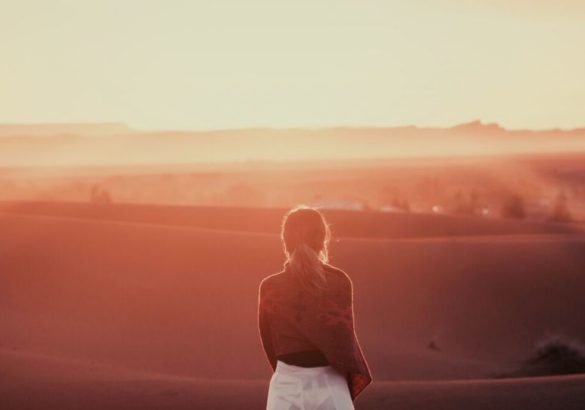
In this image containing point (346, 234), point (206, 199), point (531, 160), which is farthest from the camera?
point (531, 160)

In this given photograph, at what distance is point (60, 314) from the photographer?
2569cm

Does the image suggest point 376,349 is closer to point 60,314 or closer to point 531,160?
point 60,314

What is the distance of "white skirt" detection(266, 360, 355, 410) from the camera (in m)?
6.84

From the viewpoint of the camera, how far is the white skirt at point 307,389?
6836 millimetres

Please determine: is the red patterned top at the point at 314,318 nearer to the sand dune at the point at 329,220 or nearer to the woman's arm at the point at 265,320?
the woman's arm at the point at 265,320

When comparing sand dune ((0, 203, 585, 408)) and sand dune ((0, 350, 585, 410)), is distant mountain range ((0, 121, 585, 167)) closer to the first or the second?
sand dune ((0, 203, 585, 408))

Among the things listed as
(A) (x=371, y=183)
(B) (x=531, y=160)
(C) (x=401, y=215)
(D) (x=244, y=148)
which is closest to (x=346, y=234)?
(C) (x=401, y=215)

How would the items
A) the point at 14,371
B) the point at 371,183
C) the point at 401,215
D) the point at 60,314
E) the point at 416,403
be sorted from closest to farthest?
the point at 416,403
the point at 14,371
the point at 60,314
the point at 401,215
the point at 371,183

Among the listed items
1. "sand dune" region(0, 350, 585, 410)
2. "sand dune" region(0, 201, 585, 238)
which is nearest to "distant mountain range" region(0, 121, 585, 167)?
"sand dune" region(0, 201, 585, 238)

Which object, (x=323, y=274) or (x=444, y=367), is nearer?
(x=323, y=274)

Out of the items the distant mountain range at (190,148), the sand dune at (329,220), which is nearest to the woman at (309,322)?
the sand dune at (329,220)

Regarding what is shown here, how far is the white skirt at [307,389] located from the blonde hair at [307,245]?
0.47 m

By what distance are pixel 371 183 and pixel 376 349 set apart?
7755 cm

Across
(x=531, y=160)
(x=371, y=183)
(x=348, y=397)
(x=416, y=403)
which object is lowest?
(x=348, y=397)
